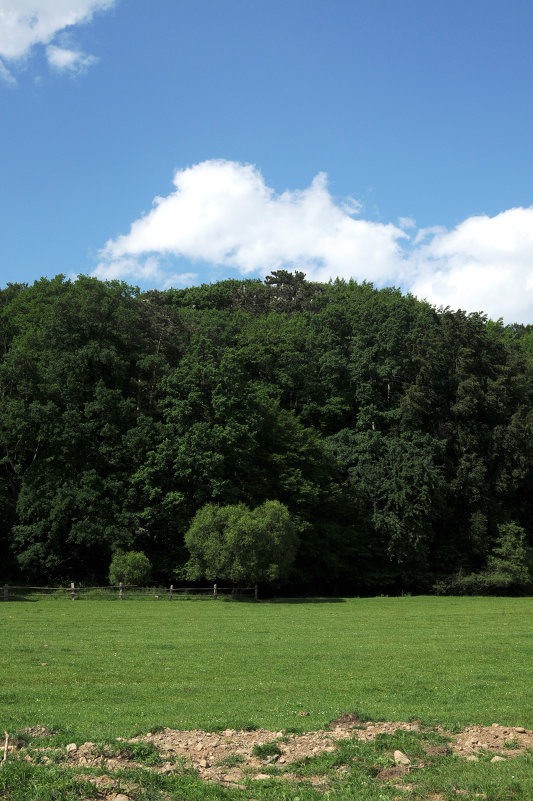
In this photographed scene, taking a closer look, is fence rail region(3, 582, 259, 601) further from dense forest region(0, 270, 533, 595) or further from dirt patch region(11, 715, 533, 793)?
dirt patch region(11, 715, 533, 793)

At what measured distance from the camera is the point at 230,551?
42969mm

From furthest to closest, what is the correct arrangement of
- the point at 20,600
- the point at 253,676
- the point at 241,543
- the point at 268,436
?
the point at 268,436 → the point at 241,543 → the point at 20,600 → the point at 253,676

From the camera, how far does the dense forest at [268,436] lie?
161 feet

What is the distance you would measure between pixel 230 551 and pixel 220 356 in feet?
58.0

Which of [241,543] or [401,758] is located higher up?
[241,543]

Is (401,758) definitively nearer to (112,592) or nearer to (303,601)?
(112,592)

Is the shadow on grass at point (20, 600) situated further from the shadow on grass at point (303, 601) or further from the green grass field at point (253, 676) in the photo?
the shadow on grass at point (303, 601)

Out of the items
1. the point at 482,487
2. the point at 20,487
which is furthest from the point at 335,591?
the point at 20,487

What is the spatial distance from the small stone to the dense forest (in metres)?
38.9

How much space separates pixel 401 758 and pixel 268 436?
45590 millimetres

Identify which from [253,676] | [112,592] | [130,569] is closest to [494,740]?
[253,676]

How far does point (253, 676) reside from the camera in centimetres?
1627

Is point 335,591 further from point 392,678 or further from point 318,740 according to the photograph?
point 318,740

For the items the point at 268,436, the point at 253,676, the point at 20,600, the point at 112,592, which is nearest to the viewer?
the point at 253,676
